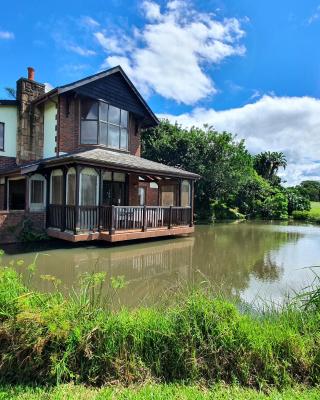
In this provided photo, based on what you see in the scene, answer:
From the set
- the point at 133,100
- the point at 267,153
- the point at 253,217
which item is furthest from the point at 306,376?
the point at 267,153

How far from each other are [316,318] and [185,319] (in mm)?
1775

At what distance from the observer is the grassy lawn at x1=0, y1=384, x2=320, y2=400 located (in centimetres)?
288

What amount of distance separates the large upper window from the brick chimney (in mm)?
2748

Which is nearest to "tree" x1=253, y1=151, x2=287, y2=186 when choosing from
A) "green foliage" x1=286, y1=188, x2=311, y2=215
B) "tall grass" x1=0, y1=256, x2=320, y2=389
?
"green foliage" x1=286, y1=188, x2=311, y2=215

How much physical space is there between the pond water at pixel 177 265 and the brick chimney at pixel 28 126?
5997 mm

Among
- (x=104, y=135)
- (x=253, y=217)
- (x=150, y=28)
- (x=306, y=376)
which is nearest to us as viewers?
(x=306, y=376)

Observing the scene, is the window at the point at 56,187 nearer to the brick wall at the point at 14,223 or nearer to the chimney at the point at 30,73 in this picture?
the brick wall at the point at 14,223

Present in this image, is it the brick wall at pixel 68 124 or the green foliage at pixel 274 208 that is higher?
the brick wall at pixel 68 124

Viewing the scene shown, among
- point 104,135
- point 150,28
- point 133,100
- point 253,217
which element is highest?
point 150,28

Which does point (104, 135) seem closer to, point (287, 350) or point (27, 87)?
point (27, 87)

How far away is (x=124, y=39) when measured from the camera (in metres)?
14.6

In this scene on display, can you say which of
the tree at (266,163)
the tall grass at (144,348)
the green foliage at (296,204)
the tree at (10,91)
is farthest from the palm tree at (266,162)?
the tall grass at (144,348)

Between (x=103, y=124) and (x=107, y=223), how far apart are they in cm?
596

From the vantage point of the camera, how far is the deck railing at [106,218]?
12289mm
